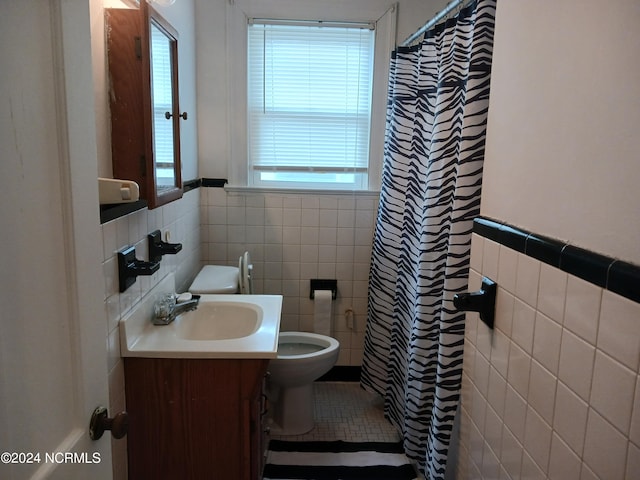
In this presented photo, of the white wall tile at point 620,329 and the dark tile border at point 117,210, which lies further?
the dark tile border at point 117,210

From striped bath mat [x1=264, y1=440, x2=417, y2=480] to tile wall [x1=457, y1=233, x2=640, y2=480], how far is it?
86 cm

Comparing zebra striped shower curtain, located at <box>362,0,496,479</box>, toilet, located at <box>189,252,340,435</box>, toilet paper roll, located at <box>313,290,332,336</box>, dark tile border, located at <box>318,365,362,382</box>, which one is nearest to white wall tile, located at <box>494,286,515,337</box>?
zebra striped shower curtain, located at <box>362,0,496,479</box>

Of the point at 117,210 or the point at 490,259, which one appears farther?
the point at 117,210

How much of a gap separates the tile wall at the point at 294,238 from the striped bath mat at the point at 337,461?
2.79 ft

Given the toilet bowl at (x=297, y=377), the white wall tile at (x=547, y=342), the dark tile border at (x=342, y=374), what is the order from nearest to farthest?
the white wall tile at (x=547, y=342), the toilet bowl at (x=297, y=377), the dark tile border at (x=342, y=374)

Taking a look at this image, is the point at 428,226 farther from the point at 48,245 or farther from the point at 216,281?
the point at 48,245

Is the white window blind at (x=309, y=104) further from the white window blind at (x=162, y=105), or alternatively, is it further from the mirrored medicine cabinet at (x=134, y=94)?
the mirrored medicine cabinet at (x=134, y=94)

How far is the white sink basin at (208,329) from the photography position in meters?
1.53

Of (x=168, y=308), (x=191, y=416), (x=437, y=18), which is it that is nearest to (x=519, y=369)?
(x=191, y=416)

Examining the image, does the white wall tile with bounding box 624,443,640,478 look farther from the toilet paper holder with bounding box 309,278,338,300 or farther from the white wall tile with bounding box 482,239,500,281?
the toilet paper holder with bounding box 309,278,338,300

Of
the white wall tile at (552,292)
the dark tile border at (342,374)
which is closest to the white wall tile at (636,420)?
the white wall tile at (552,292)

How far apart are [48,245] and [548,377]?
36.5 inches

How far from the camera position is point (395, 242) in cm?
246

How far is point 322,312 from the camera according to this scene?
9.32ft
